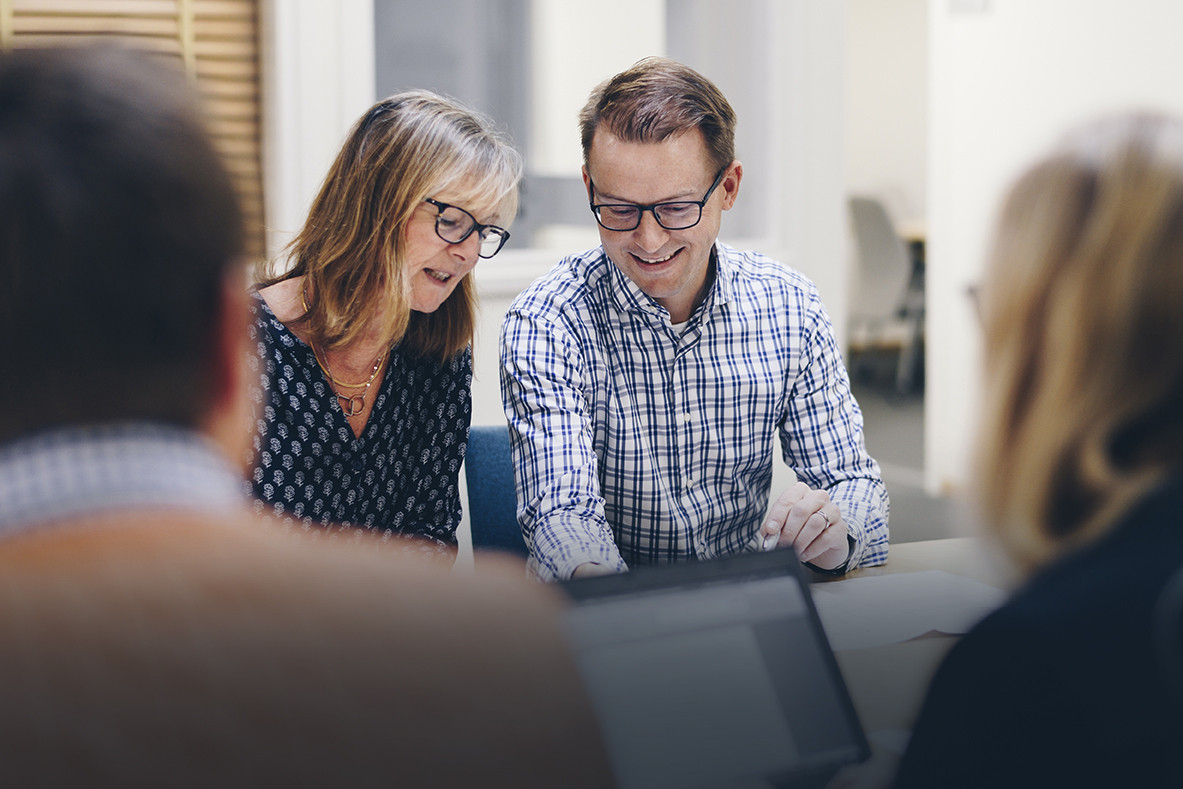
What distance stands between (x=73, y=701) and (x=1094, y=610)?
536 mm

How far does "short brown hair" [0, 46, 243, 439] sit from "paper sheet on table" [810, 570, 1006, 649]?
87 cm

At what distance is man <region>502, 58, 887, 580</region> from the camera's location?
1.64 metres

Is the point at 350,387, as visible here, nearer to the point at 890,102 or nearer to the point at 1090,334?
the point at 1090,334

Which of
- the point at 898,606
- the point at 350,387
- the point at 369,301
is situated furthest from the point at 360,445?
the point at 898,606

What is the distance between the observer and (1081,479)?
2.26 ft

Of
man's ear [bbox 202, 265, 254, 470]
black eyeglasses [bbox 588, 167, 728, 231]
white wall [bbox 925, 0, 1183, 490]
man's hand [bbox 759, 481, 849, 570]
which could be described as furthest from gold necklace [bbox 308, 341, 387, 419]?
white wall [bbox 925, 0, 1183, 490]

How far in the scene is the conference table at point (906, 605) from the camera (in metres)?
1.02

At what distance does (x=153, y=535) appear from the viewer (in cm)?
49

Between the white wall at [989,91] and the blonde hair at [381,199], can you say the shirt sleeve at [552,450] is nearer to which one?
the blonde hair at [381,199]

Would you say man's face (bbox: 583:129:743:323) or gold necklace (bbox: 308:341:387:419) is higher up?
man's face (bbox: 583:129:743:323)

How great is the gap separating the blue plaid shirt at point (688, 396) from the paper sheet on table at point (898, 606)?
0.24m

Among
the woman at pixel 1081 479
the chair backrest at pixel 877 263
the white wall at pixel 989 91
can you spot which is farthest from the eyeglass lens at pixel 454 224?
the chair backrest at pixel 877 263

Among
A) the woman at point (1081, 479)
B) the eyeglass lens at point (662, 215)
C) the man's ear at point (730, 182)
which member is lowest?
the woman at point (1081, 479)

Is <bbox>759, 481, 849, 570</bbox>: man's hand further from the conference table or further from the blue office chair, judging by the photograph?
the blue office chair
